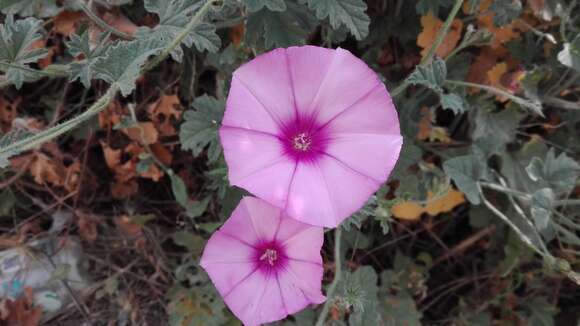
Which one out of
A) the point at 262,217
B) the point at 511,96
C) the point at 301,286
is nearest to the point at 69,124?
the point at 262,217

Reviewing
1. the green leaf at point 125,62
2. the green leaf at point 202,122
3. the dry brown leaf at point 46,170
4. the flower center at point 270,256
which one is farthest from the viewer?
the dry brown leaf at point 46,170

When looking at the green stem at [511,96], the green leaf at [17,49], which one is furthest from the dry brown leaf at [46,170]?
the green stem at [511,96]

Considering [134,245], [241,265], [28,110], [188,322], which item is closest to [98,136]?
[28,110]

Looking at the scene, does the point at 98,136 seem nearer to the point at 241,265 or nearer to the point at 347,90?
the point at 241,265

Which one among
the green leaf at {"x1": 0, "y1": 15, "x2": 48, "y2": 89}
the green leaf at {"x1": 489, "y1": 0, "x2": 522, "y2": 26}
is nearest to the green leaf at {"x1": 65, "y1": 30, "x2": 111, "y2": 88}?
the green leaf at {"x1": 0, "y1": 15, "x2": 48, "y2": 89}

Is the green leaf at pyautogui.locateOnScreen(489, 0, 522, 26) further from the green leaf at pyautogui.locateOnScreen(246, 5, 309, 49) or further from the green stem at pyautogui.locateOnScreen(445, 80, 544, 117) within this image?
the green leaf at pyautogui.locateOnScreen(246, 5, 309, 49)

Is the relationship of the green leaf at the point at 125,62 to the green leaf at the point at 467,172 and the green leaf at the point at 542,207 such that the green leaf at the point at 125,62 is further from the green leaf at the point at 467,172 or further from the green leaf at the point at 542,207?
the green leaf at the point at 542,207
